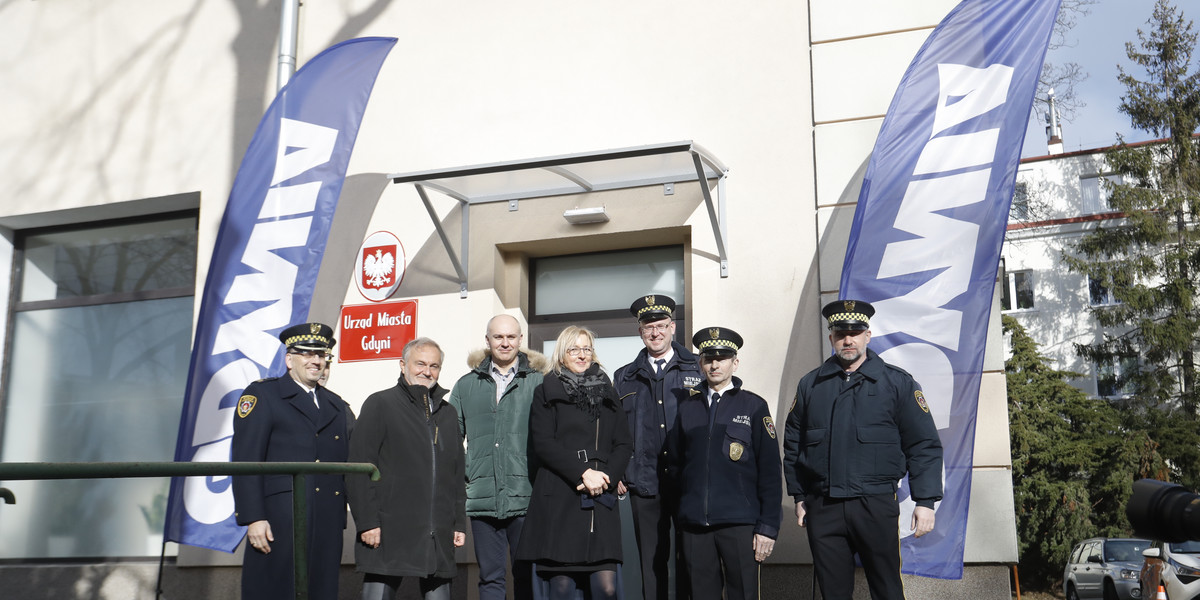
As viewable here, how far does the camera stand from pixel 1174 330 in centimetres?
2458

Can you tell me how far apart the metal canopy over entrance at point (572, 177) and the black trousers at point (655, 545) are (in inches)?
74.7

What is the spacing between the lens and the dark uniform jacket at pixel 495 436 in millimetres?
5289

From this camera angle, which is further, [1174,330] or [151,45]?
[1174,330]

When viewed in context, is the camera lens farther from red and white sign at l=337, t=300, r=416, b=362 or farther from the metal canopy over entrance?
red and white sign at l=337, t=300, r=416, b=362

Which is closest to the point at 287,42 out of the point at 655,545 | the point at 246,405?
the point at 246,405

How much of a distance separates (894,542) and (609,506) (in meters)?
1.34

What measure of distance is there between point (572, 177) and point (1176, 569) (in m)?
10.7

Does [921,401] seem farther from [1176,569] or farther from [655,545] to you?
[1176,569]

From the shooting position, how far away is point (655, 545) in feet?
17.3

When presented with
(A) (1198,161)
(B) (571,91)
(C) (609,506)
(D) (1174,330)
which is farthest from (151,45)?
(A) (1198,161)

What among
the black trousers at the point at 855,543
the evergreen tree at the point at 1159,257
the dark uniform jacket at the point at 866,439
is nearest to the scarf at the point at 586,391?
the dark uniform jacket at the point at 866,439

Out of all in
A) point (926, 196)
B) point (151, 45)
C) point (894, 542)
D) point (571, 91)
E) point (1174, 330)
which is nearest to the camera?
point (894, 542)

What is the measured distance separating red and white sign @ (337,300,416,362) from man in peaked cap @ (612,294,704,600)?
2305mm

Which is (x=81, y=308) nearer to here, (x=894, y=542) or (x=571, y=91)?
(x=571, y=91)
